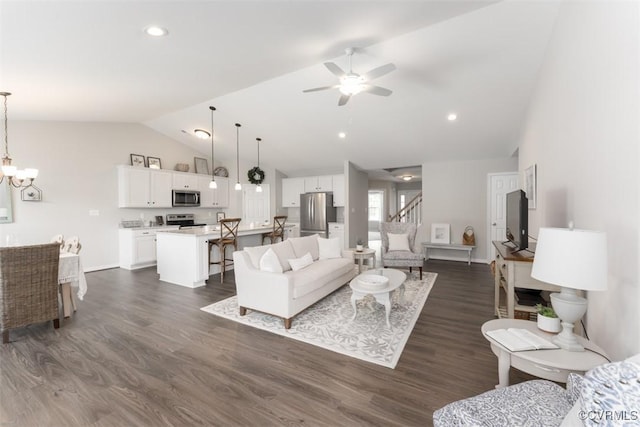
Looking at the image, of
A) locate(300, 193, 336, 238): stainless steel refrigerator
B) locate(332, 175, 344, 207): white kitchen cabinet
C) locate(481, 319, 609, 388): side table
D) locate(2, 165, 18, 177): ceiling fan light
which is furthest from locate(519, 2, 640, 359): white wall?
locate(2, 165, 18, 177): ceiling fan light

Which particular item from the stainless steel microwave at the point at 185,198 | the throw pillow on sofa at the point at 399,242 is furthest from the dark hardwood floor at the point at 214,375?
the stainless steel microwave at the point at 185,198

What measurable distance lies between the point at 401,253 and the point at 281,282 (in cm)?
269

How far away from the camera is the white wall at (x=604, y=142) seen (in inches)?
57.1

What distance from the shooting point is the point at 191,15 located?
2.26m

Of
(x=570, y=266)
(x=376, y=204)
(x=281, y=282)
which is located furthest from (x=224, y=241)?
(x=376, y=204)

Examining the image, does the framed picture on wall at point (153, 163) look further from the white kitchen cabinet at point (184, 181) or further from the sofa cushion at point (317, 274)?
the sofa cushion at point (317, 274)

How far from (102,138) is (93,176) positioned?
81cm

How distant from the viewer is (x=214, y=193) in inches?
309

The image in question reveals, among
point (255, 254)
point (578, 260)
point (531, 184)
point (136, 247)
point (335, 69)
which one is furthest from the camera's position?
point (136, 247)

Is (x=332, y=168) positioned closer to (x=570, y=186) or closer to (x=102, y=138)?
(x=102, y=138)

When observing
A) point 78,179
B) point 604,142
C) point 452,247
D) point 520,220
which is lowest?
point 452,247

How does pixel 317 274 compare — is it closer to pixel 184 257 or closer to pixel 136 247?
pixel 184 257

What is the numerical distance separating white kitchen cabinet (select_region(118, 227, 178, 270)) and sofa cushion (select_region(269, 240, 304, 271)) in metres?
3.79

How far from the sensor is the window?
11530mm
